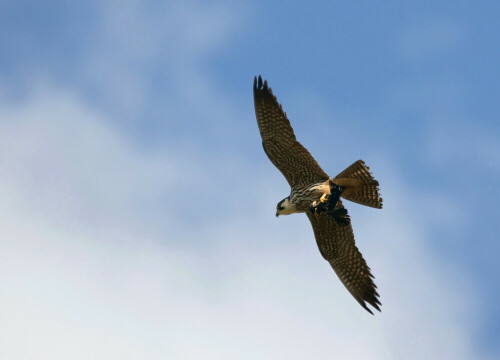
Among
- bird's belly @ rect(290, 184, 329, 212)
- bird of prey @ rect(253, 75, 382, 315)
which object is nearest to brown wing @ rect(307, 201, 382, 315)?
bird of prey @ rect(253, 75, 382, 315)

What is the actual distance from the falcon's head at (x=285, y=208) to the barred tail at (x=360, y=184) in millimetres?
1019

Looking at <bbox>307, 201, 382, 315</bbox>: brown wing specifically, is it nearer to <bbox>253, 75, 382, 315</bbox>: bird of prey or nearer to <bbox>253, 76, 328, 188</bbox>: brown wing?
<bbox>253, 75, 382, 315</bbox>: bird of prey

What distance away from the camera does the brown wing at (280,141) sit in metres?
13.0

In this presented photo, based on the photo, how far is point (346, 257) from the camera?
1405 centimetres

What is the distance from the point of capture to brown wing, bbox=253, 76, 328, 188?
42.5ft

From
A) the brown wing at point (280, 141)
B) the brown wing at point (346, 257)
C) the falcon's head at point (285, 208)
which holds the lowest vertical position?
the brown wing at point (346, 257)

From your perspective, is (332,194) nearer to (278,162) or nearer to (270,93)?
(278,162)

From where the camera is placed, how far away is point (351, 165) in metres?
12.5

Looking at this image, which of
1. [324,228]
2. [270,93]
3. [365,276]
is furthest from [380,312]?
[270,93]

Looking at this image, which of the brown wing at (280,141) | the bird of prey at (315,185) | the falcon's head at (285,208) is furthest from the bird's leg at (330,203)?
the falcon's head at (285,208)

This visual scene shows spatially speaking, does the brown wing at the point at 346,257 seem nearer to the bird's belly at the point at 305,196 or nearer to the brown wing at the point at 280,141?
the bird's belly at the point at 305,196

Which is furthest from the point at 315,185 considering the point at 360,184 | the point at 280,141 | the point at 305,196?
the point at 280,141

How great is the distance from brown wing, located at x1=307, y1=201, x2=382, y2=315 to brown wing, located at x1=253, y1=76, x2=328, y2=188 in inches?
37.8

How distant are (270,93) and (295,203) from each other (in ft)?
6.23
